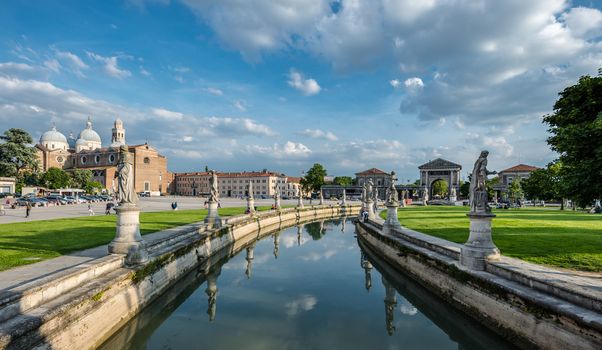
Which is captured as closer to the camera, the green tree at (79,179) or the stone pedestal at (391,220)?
the stone pedestal at (391,220)

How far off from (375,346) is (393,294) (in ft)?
18.2

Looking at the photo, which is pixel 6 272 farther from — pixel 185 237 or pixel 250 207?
pixel 250 207

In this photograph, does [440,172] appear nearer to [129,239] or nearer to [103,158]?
Answer: [129,239]

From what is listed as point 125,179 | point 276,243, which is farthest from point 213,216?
point 125,179

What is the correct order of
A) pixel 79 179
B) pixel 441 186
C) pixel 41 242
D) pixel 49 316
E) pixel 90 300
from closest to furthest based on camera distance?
1. pixel 49 316
2. pixel 90 300
3. pixel 41 242
4. pixel 79 179
5. pixel 441 186

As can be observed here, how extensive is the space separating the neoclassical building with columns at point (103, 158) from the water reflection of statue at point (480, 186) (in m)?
113

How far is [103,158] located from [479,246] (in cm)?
13205

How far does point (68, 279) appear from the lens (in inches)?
332

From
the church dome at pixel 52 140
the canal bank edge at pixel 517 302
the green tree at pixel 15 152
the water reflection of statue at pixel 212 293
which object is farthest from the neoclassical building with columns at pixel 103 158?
the canal bank edge at pixel 517 302

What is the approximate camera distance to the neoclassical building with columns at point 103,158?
371 ft

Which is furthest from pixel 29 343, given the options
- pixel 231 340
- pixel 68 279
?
pixel 231 340

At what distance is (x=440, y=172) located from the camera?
351 feet

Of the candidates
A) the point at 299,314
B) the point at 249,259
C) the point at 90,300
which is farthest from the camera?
the point at 249,259

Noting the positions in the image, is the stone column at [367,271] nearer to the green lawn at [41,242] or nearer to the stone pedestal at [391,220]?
the stone pedestal at [391,220]
